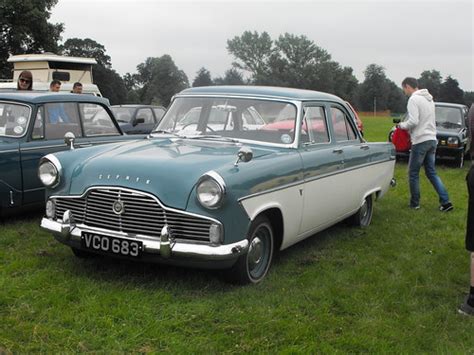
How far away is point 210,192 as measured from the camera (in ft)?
13.1

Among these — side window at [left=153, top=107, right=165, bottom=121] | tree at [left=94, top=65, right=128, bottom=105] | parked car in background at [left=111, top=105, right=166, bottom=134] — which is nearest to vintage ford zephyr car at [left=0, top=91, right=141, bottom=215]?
parked car in background at [left=111, top=105, right=166, bottom=134]

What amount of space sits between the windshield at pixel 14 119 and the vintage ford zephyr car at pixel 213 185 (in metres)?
1.64

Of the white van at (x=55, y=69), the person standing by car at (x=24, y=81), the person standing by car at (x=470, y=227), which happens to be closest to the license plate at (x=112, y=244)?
the person standing by car at (x=470, y=227)

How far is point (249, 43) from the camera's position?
9088 centimetres

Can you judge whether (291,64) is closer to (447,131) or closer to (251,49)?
(251,49)

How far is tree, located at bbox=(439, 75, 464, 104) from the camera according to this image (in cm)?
5569

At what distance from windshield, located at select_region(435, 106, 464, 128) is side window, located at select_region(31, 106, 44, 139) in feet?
35.8

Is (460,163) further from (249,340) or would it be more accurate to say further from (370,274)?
(249,340)

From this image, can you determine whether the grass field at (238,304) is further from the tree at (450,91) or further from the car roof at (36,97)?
the tree at (450,91)

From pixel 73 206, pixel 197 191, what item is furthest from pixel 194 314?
pixel 73 206

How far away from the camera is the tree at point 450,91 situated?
55.7 meters

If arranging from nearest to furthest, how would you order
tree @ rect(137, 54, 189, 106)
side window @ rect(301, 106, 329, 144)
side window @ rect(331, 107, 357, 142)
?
1. side window @ rect(301, 106, 329, 144)
2. side window @ rect(331, 107, 357, 142)
3. tree @ rect(137, 54, 189, 106)

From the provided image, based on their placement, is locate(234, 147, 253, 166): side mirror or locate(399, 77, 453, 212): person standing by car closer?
locate(234, 147, 253, 166): side mirror

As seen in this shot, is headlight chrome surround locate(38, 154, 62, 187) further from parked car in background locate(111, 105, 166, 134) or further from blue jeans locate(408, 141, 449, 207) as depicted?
parked car in background locate(111, 105, 166, 134)
